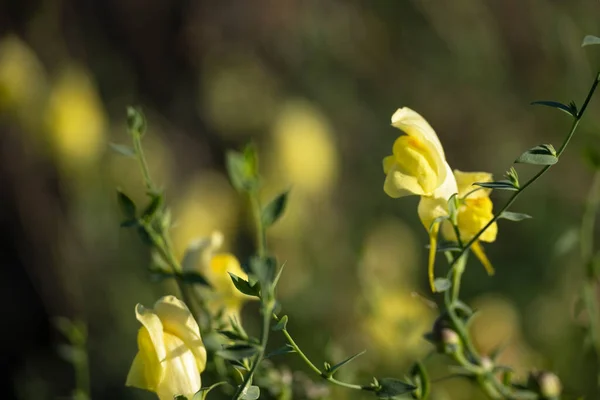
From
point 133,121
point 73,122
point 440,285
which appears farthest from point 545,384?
point 73,122

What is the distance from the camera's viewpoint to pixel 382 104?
8.71 feet

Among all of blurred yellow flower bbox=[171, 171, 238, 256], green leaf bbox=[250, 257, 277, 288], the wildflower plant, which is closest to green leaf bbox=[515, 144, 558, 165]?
the wildflower plant

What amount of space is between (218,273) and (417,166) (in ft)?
0.68

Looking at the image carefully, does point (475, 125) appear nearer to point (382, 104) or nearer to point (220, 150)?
point (382, 104)

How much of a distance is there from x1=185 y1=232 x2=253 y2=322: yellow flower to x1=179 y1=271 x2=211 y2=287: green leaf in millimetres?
53

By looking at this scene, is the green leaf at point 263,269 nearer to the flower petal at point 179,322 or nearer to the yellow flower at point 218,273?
the flower petal at point 179,322

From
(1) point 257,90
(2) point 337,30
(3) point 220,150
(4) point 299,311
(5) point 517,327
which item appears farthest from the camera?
(3) point 220,150

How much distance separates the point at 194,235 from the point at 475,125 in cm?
112

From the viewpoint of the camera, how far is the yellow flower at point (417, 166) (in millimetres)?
551

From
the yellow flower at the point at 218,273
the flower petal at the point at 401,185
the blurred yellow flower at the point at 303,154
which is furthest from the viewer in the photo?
the blurred yellow flower at the point at 303,154

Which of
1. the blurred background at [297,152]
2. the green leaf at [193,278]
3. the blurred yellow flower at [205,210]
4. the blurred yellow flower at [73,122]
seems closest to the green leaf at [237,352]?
the green leaf at [193,278]

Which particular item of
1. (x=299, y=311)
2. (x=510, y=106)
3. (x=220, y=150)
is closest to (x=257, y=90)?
(x=220, y=150)

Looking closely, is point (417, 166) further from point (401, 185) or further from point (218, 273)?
point (218, 273)

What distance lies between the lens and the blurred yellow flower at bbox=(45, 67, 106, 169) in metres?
1.77
